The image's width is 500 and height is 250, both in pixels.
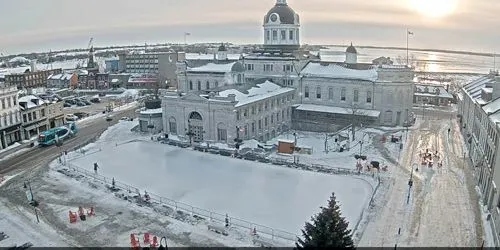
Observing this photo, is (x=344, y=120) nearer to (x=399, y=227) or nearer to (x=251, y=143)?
(x=251, y=143)

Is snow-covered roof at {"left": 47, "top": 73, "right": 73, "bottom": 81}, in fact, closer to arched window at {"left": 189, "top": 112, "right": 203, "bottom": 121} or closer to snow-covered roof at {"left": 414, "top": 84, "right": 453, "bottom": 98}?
arched window at {"left": 189, "top": 112, "right": 203, "bottom": 121}

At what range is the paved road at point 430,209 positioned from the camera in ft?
84.8

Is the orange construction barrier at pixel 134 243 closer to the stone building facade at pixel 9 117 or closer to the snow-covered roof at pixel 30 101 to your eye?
the stone building facade at pixel 9 117

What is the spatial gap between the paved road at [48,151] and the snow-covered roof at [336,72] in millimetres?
30581

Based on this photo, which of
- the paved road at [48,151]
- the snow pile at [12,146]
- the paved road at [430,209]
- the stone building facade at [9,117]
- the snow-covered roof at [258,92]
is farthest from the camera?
the snow-covered roof at [258,92]

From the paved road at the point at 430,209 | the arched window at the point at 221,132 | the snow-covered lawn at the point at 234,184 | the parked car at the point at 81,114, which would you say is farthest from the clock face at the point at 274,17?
the parked car at the point at 81,114

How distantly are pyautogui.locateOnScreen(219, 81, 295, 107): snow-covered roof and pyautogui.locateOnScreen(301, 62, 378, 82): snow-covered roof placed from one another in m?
4.76

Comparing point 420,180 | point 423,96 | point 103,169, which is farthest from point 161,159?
point 423,96

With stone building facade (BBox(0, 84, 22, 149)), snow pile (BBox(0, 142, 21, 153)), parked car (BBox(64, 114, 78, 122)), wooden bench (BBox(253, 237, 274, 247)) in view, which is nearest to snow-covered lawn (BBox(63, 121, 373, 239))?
wooden bench (BBox(253, 237, 274, 247))

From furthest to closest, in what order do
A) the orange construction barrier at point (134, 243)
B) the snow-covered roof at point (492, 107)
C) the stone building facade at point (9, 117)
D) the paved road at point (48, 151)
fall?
the stone building facade at point (9, 117), the paved road at point (48, 151), the snow-covered roof at point (492, 107), the orange construction barrier at point (134, 243)

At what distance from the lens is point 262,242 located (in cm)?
2564

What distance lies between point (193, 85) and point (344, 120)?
2735 centimetres

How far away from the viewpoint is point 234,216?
96.0 feet

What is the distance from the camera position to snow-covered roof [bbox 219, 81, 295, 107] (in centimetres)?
4909
